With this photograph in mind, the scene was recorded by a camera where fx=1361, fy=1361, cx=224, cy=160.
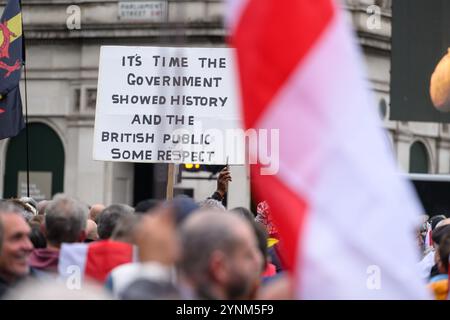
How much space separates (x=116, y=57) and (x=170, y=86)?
29.2 inches

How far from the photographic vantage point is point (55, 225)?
704cm

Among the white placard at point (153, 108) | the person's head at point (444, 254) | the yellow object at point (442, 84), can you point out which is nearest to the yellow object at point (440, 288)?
the person's head at point (444, 254)

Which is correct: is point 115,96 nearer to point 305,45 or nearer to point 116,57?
point 116,57

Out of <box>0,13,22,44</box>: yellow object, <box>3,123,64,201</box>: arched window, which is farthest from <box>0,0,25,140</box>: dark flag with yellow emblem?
<box>3,123,64,201</box>: arched window

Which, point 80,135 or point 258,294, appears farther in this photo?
point 80,135

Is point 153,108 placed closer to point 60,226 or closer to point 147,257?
point 60,226

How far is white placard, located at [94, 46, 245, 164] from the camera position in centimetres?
1264

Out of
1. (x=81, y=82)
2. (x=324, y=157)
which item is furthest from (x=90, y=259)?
(x=81, y=82)

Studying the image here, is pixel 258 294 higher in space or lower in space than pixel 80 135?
lower

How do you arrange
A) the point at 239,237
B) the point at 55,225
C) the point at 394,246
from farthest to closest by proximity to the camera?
the point at 55,225, the point at 239,237, the point at 394,246

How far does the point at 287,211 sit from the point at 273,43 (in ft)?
1.78

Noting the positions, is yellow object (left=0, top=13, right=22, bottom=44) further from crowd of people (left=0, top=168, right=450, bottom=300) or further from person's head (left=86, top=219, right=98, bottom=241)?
crowd of people (left=0, top=168, right=450, bottom=300)

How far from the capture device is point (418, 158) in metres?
30.5

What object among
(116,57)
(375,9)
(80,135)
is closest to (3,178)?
(80,135)
